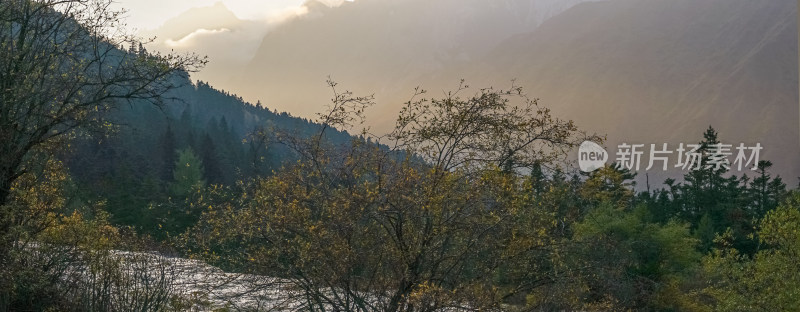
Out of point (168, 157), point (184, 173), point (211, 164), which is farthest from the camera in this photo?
point (168, 157)

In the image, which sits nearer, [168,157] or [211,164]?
[211,164]

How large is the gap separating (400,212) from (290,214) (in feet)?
7.80

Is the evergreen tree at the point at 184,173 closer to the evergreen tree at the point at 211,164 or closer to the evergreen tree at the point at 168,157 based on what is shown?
the evergreen tree at the point at 211,164

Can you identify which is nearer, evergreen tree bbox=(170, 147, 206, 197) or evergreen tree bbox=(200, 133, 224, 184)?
evergreen tree bbox=(170, 147, 206, 197)

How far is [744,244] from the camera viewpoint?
6166cm

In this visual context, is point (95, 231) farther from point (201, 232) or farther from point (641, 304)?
point (641, 304)

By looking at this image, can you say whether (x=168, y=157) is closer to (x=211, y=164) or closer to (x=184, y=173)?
(x=211, y=164)

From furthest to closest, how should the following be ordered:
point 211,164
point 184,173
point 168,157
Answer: point 168,157
point 211,164
point 184,173

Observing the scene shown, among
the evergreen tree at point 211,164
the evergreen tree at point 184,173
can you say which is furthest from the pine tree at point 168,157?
the evergreen tree at point 184,173

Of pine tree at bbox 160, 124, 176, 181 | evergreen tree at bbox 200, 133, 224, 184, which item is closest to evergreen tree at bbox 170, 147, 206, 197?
evergreen tree at bbox 200, 133, 224, 184

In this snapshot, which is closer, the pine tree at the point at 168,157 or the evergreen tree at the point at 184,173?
the evergreen tree at the point at 184,173

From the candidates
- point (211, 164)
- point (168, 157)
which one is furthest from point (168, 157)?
point (211, 164)

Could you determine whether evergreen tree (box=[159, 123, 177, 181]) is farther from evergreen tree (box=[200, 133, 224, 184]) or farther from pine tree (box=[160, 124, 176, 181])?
evergreen tree (box=[200, 133, 224, 184])

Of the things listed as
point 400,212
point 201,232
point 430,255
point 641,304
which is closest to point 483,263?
point 430,255
